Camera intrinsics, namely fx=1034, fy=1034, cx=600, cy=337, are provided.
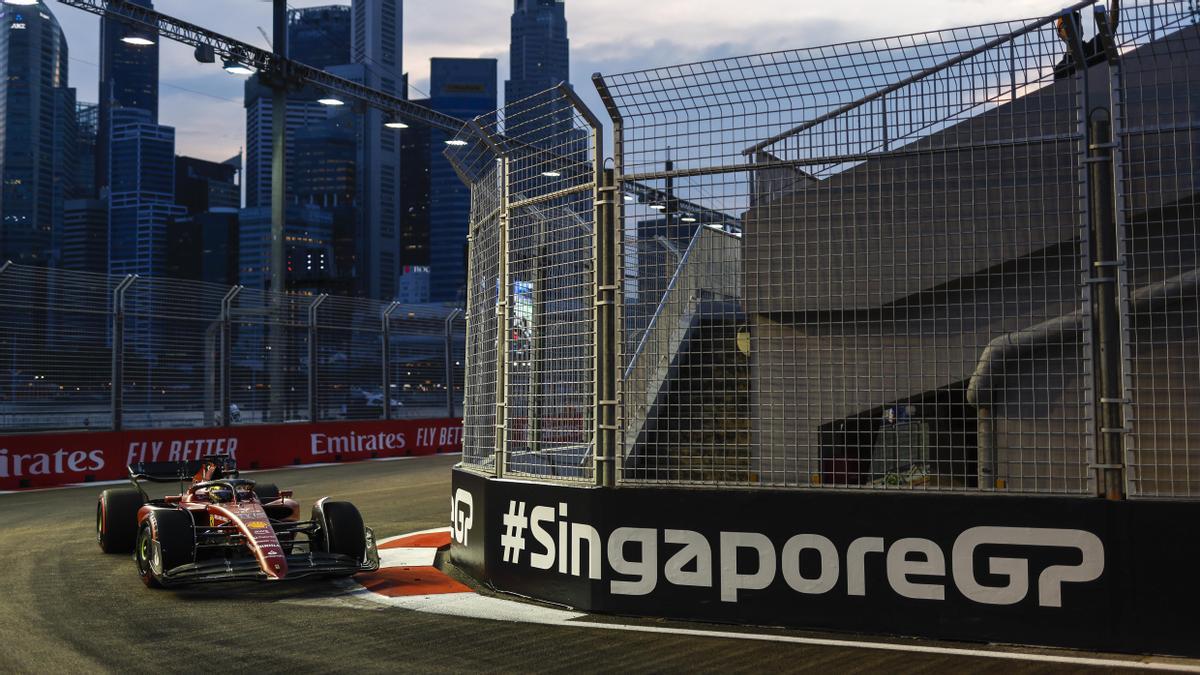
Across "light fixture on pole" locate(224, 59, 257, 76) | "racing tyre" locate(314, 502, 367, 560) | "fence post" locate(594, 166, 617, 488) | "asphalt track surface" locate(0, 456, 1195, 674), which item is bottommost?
"asphalt track surface" locate(0, 456, 1195, 674)

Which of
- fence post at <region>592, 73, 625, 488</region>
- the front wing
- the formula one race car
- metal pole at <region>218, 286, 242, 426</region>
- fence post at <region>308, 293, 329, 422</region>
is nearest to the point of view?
fence post at <region>592, 73, 625, 488</region>

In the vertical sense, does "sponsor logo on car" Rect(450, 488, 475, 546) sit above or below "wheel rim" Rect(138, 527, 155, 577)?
above

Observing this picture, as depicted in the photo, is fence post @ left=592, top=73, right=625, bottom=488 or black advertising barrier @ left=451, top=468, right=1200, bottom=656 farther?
fence post @ left=592, top=73, right=625, bottom=488

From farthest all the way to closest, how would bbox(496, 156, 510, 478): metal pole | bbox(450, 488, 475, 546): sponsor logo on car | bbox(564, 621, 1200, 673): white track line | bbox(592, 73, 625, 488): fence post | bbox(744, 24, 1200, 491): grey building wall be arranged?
bbox(450, 488, 475, 546): sponsor logo on car, bbox(496, 156, 510, 478): metal pole, bbox(592, 73, 625, 488): fence post, bbox(744, 24, 1200, 491): grey building wall, bbox(564, 621, 1200, 673): white track line

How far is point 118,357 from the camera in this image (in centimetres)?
1803

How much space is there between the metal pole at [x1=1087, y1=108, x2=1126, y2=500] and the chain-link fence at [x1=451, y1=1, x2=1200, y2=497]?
14 mm

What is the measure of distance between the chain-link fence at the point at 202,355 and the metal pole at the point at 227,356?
0.02 meters

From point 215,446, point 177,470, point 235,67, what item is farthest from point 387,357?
point 177,470

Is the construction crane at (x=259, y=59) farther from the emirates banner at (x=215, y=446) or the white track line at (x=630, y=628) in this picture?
the white track line at (x=630, y=628)

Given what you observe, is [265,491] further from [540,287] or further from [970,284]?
[970,284]

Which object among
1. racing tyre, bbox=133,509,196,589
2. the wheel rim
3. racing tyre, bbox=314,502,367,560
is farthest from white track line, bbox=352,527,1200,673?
the wheel rim

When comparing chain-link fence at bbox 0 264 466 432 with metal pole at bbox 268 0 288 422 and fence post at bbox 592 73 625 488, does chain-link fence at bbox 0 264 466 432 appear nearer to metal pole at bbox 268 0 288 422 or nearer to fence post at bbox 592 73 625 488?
metal pole at bbox 268 0 288 422

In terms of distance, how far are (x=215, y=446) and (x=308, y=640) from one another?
45.6ft

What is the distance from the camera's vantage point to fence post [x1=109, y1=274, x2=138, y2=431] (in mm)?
17953
